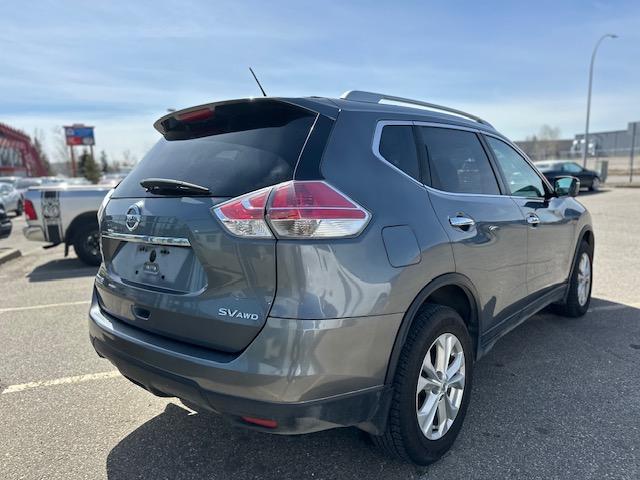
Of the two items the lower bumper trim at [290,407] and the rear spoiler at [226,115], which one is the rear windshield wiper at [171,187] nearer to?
the rear spoiler at [226,115]

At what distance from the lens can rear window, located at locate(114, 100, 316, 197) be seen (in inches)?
83.4

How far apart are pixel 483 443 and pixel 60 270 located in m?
7.29

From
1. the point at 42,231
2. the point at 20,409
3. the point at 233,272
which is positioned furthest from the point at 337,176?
the point at 42,231

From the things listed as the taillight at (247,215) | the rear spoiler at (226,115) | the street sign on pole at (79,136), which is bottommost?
the taillight at (247,215)

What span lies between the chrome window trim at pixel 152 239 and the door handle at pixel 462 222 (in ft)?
4.52

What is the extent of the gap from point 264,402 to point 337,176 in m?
0.99

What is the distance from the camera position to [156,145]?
288 centimetres

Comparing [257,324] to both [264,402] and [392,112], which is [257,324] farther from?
[392,112]

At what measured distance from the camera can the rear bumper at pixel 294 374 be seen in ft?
6.27


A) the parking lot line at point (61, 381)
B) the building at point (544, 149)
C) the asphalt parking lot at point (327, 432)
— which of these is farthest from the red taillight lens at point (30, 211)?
the building at point (544, 149)

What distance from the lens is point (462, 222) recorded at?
2.65 meters

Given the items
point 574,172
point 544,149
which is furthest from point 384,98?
point 544,149

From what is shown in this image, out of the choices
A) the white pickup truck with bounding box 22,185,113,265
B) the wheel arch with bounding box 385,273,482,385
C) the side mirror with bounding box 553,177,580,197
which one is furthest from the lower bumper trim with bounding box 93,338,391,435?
the white pickup truck with bounding box 22,185,113,265

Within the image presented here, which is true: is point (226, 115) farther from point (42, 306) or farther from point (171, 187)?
point (42, 306)
